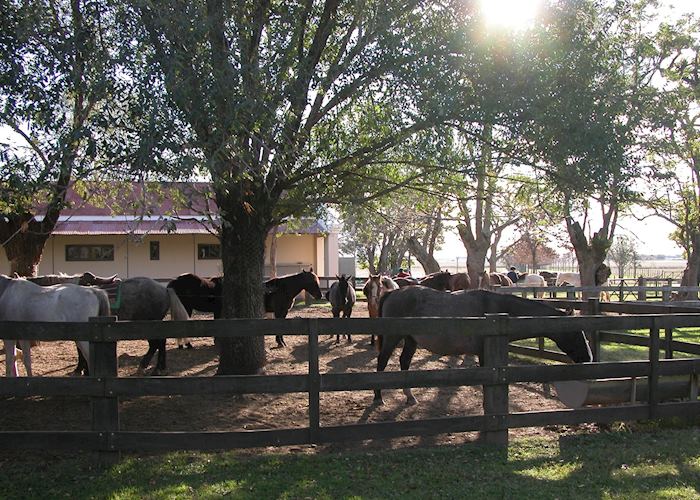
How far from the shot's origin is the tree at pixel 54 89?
6199 mm

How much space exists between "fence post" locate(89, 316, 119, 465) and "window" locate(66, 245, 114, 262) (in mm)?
25824

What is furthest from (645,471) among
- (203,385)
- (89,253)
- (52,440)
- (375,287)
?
(89,253)

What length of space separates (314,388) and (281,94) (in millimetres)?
3667

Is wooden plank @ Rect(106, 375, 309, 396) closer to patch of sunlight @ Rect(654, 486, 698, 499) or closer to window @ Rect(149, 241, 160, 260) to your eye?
patch of sunlight @ Rect(654, 486, 698, 499)

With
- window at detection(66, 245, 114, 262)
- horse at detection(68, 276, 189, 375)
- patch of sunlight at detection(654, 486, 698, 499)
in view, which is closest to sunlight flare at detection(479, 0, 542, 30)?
patch of sunlight at detection(654, 486, 698, 499)

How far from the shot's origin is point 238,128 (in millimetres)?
6449

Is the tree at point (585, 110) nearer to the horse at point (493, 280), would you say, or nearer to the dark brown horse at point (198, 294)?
the dark brown horse at point (198, 294)

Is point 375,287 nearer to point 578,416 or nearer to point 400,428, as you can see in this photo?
point 578,416

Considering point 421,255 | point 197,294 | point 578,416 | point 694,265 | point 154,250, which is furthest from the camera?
point 154,250

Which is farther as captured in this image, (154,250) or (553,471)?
(154,250)

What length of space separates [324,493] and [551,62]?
247 inches

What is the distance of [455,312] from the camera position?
28.3 feet

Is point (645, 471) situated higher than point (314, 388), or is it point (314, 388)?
point (314, 388)

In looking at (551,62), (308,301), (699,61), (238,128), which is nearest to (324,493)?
(238,128)
